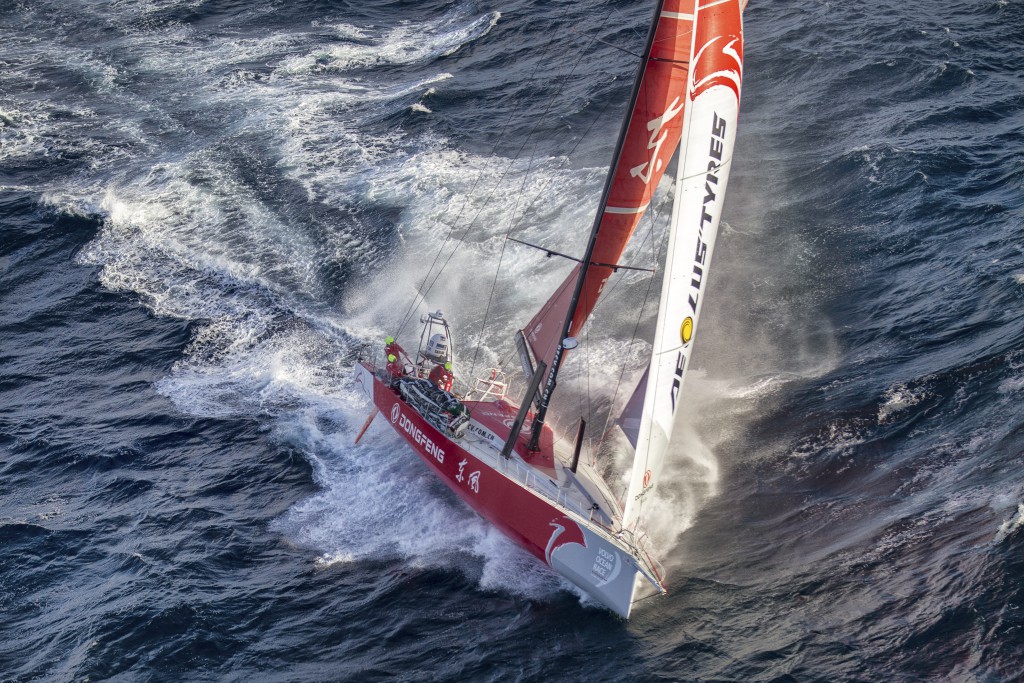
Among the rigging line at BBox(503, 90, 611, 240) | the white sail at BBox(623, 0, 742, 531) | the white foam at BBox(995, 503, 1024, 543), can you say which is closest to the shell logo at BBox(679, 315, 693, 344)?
the white sail at BBox(623, 0, 742, 531)

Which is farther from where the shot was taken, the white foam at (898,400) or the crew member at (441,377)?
the crew member at (441,377)

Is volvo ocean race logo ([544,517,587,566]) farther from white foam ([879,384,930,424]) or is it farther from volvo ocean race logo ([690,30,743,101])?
volvo ocean race logo ([690,30,743,101])

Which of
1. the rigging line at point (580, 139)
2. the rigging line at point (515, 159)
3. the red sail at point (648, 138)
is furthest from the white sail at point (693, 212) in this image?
the rigging line at point (580, 139)

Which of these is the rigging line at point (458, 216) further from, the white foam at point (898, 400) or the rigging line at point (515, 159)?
the white foam at point (898, 400)

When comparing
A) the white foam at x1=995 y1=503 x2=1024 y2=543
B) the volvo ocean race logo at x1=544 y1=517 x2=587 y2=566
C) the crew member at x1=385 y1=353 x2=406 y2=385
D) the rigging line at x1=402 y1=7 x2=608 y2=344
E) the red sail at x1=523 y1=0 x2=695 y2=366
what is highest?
the red sail at x1=523 y1=0 x2=695 y2=366

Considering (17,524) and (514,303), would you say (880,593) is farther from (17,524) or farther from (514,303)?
(17,524)

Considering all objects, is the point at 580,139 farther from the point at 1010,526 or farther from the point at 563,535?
the point at 1010,526

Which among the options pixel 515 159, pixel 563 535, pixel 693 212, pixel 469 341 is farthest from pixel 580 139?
pixel 563 535
